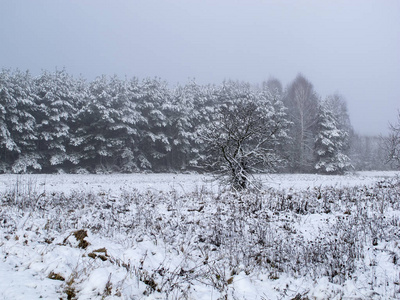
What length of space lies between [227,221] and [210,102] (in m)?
33.0

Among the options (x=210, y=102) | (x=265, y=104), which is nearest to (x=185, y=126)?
(x=210, y=102)

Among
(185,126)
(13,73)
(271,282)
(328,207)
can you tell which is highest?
(13,73)

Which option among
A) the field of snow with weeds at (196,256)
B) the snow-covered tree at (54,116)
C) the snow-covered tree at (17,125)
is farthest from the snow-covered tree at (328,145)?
the snow-covered tree at (17,125)

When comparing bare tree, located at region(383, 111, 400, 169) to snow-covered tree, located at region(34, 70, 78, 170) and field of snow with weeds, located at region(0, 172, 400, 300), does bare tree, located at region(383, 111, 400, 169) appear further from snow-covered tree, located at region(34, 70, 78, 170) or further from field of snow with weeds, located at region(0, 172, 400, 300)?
snow-covered tree, located at region(34, 70, 78, 170)

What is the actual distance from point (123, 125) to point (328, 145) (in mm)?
26745

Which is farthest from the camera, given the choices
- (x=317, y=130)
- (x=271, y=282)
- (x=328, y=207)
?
(x=317, y=130)

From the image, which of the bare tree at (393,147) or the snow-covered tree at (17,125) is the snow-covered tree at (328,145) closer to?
the bare tree at (393,147)

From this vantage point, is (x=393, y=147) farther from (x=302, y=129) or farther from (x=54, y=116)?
(x=54, y=116)

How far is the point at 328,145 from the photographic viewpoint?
3506 centimetres

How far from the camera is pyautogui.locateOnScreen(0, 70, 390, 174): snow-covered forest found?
87.8 ft

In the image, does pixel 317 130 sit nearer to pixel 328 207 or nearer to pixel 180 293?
pixel 328 207

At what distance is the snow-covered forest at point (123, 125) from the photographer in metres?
26.8

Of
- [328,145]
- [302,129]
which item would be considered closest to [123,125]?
[302,129]

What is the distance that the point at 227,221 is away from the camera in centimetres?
678
